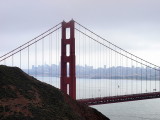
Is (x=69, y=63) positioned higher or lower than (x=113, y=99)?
higher

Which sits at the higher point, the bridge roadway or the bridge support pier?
the bridge support pier

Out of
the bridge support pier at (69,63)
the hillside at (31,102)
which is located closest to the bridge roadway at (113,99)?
the bridge support pier at (69,63)

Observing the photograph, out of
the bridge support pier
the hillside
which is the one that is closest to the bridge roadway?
the bridge support pier

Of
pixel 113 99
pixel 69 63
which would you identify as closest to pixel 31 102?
pixel 69 63

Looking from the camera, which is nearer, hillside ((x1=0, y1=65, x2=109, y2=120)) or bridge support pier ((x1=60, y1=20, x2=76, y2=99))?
hillside ((x1=0, y1=65, x2=109, y2=120))

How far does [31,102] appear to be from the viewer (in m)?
19.8

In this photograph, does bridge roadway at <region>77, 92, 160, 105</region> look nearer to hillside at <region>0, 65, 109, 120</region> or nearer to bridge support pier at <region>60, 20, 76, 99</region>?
→ bridge support pier at <region>60, 20, 76, 99</region>

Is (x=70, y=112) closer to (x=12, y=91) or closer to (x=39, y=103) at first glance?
(x=39, y=103)

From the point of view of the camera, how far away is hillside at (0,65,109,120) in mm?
17672

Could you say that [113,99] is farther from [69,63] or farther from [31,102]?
[31,102]

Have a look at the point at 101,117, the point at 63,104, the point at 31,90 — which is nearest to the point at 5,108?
the point at 31,90

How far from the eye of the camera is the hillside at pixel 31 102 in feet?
58.0

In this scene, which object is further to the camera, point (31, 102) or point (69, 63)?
Answer: point (69, 63)

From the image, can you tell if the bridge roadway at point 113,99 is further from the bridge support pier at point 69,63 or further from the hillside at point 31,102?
the hillside at point 31,102
